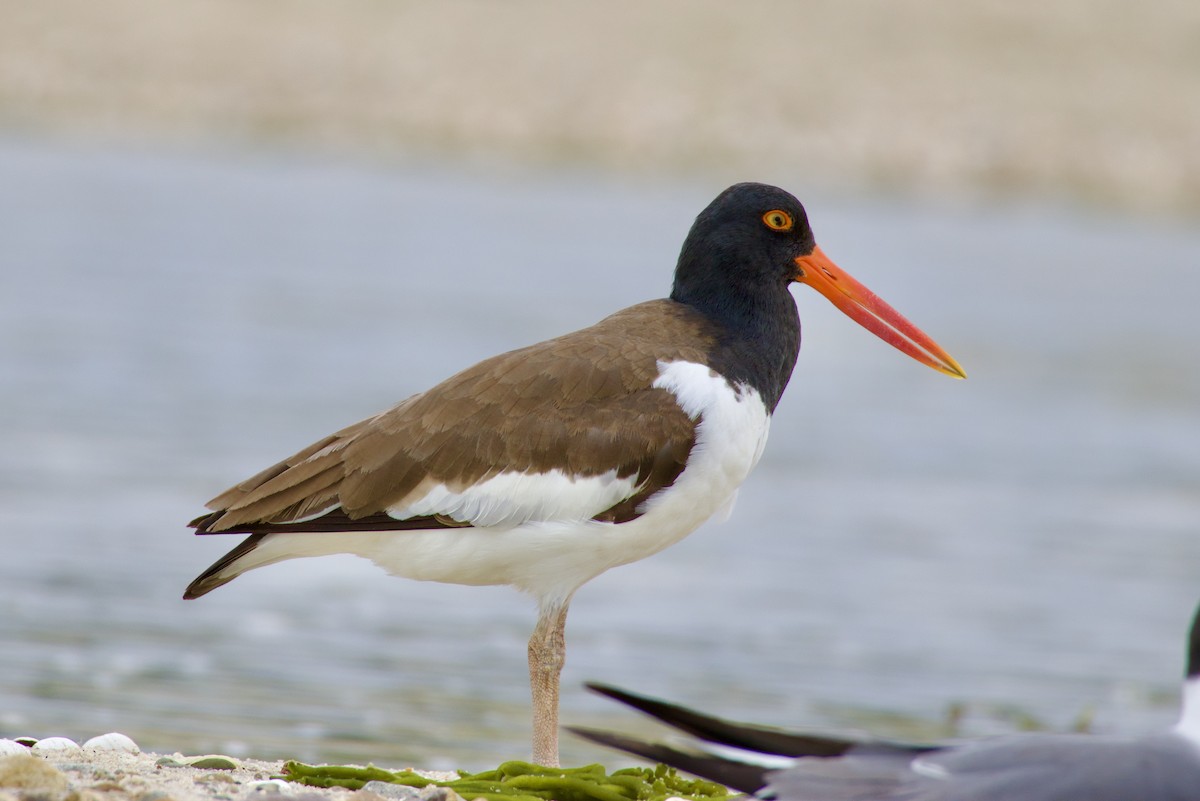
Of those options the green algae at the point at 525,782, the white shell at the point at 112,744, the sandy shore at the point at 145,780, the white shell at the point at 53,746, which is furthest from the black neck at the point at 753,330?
the white shell at the point at 53,746

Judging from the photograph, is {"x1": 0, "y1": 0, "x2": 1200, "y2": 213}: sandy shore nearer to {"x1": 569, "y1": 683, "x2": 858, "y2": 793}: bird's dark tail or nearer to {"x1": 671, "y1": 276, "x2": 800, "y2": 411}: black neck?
{"x1": 671, "y1": 276, "x2": 800, "y2": 411}: black neck

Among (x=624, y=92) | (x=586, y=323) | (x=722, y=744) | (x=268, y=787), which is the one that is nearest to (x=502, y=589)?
(x=268, y=787)

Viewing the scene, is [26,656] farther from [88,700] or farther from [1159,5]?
[1159,5]

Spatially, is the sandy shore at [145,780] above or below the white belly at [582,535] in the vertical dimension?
below

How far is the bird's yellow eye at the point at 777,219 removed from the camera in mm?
6309

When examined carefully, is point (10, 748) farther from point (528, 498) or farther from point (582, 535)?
point (582, 535)

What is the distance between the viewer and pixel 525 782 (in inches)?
208

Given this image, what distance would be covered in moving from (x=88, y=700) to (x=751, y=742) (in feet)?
12.7

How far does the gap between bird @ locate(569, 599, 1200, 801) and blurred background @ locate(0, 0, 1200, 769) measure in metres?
2.74

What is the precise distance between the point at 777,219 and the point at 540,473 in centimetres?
134

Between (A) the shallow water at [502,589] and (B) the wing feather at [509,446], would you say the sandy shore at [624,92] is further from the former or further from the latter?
(B) the wing feather at [509,446]

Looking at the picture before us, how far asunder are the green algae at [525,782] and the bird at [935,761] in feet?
3.29

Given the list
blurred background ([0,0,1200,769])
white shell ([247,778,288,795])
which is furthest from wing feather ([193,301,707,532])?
blurred background ([0,0,1200,769])

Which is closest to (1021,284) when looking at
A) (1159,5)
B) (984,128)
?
(984,128)
